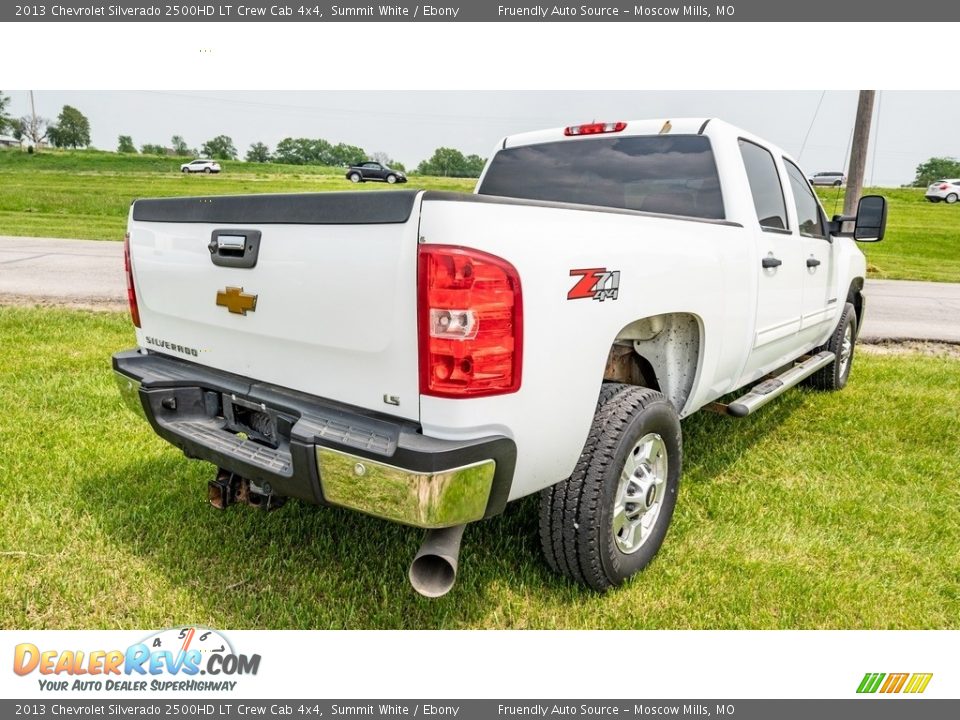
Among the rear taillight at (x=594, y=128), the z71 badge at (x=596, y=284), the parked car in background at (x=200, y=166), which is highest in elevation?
the parked car in background at (x=200, y=166)

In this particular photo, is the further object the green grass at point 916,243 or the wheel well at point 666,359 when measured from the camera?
the green grass at point 916,243

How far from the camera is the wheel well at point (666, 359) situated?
3.13 meters

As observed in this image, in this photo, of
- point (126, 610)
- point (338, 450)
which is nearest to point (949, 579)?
point (338, 450)

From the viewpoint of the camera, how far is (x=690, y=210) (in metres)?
3.61

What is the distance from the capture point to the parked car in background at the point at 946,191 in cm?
3362

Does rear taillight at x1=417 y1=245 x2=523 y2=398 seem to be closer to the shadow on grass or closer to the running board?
the shadow on grass

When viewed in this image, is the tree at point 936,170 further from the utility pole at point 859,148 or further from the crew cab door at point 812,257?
the crew cab door at point 812,257

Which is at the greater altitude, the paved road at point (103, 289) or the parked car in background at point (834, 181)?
the parked car in background at point (834, 181)

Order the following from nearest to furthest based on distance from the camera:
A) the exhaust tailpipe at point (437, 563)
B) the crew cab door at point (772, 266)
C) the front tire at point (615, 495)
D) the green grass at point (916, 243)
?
the exhaust tailpipe at point (437, 563) → the front tire at point (615, 495) → the crew cab door at point (772, 266) → the green grass at point (916, 243)

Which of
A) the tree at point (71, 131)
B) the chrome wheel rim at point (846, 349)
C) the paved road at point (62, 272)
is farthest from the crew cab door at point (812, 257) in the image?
the tree at point (71, 131)

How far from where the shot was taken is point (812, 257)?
4.52m

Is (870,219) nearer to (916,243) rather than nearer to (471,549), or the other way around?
(471,549)

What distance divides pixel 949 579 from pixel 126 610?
360cm

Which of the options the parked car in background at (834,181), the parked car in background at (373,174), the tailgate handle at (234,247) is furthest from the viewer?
the parked car in background at (373,174)
